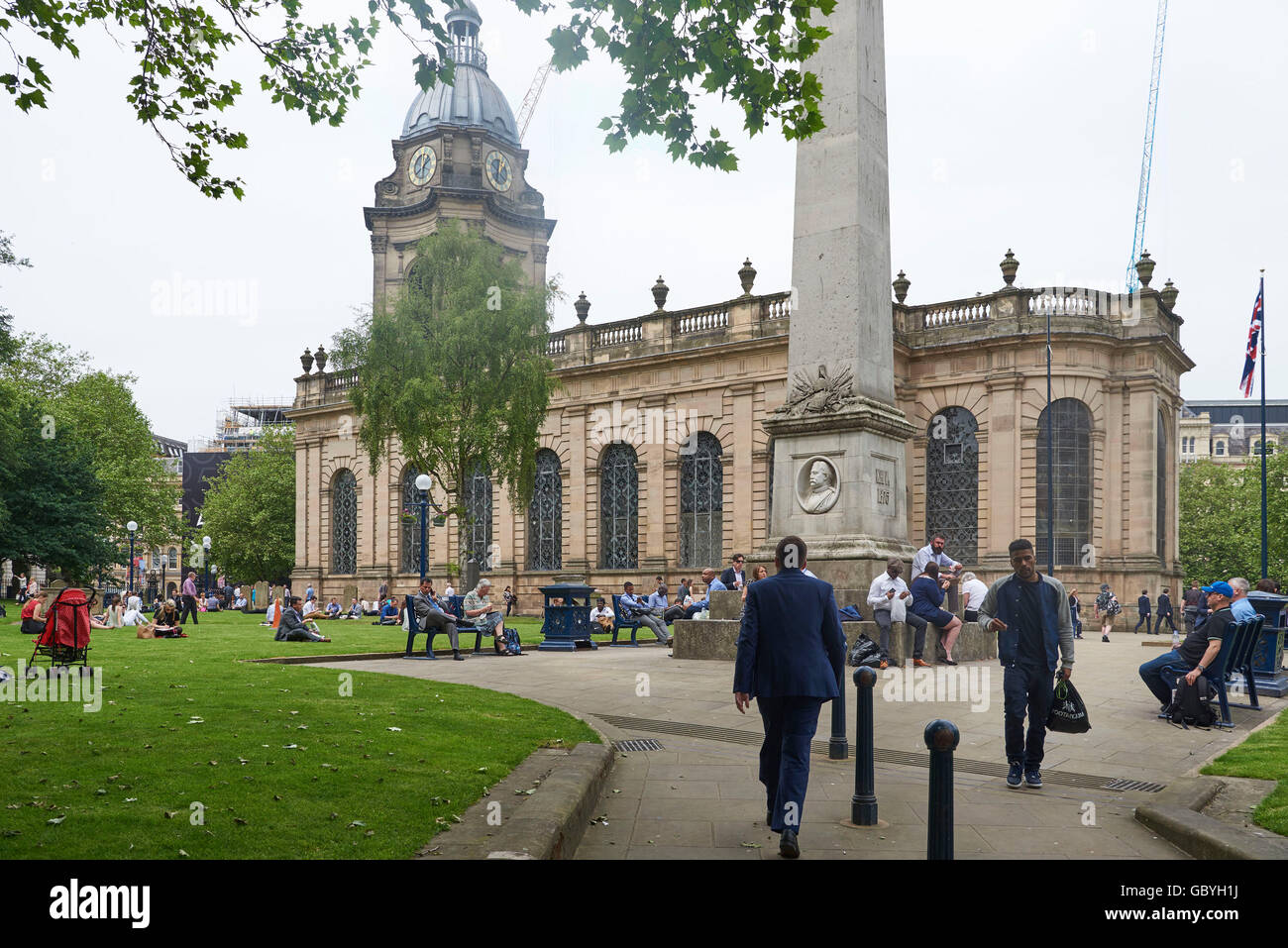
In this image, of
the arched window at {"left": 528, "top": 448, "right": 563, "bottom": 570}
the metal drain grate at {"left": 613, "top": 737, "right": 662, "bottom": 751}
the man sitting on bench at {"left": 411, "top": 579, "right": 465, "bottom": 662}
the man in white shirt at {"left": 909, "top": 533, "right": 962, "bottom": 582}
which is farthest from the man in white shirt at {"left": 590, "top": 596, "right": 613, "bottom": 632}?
the arched window at {"left": 528, "top": 448, "right": 563, "bottom": 570}

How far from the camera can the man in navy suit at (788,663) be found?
18.6 ft

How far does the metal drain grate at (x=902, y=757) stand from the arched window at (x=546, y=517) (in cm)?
2990

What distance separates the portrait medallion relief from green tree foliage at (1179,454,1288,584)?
4566 cm

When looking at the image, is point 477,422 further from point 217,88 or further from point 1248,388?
point 1248,388

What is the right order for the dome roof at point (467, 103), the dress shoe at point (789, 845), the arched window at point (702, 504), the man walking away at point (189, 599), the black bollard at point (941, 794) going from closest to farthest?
1. the black bollard at point (941, 794)
2. the dress shoe at point (789, 845)
3. the man walking away at point (189, 599)
4. the arched window at point (702, 504)
5. the dome roof at point (467, 103)

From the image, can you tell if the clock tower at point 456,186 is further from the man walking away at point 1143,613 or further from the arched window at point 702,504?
the man walking away at point 1143,613

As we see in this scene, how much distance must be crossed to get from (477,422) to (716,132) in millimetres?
19035

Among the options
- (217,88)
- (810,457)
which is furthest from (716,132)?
(810,457)

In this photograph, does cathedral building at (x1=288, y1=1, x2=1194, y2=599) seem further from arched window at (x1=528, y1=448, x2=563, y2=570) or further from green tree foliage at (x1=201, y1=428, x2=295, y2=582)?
green tree foliage at (x1=201, y1=428, x2=295, y2=582)

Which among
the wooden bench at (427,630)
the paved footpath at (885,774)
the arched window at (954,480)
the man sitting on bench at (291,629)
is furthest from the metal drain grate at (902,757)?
the arched window at (954,480)

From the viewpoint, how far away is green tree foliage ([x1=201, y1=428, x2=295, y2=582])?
5541 centimetres

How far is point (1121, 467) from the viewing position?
31828 mm

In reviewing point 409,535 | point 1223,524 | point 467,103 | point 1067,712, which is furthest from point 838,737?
point 1223,524

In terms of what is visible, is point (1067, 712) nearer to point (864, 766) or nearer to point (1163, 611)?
point (864, 766)
